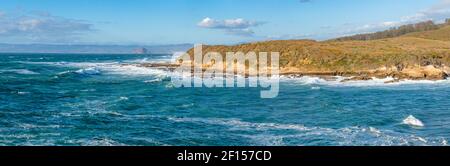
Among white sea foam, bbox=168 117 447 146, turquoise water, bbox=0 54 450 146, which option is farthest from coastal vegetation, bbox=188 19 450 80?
white sea foam, bbox=168 117 447 146

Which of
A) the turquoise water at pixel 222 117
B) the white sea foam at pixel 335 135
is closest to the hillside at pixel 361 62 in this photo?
the turquoise water at pixel 222 117

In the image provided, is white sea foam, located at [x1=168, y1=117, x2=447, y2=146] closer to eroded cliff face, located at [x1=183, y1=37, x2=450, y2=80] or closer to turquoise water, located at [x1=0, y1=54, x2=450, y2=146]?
turquoise water, located at [x1=0, y1=54, x2=450, y2=146]

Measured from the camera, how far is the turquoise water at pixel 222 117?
983 inches

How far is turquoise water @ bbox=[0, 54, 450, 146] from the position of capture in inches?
983

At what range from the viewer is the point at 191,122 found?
30.7 metres

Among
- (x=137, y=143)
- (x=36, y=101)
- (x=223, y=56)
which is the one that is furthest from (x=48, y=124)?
(x=223, y=56)

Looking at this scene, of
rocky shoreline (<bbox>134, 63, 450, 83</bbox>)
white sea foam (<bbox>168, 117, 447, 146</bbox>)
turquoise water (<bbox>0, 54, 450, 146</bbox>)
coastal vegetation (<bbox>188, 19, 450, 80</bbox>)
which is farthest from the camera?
coastal vegetation (<bbox>188, 19, 450, 80</bbox>)

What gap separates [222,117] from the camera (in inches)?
1309

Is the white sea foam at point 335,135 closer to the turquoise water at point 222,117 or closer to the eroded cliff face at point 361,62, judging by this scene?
the turquoise water at point 222,117

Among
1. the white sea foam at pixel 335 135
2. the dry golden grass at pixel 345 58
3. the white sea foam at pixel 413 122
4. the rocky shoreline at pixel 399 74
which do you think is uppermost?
the dry golden grass at pixel 345 58

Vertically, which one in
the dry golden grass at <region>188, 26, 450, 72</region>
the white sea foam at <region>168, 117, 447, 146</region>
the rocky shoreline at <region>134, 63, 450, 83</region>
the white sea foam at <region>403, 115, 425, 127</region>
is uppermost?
the dry golden grass at <region>188, 26, 450, 72</region>

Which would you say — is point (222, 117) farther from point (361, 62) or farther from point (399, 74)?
point (361, 62)

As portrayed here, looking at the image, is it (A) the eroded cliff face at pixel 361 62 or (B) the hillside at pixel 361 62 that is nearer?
(A) the eroded cliff face at pixel 361 62
